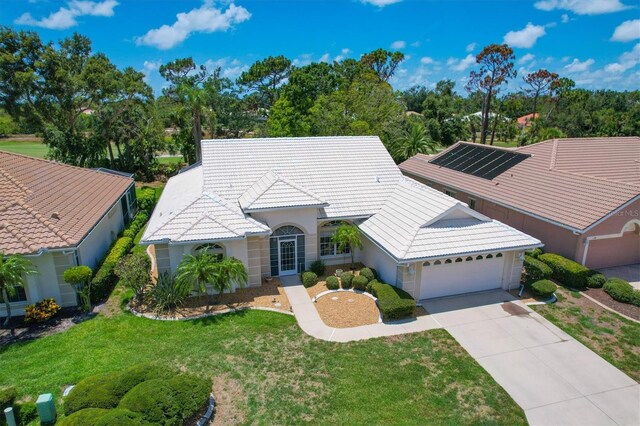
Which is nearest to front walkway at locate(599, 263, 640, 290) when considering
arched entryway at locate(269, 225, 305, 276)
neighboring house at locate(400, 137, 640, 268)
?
neighboring house at locate(400, 137, 640, 268)

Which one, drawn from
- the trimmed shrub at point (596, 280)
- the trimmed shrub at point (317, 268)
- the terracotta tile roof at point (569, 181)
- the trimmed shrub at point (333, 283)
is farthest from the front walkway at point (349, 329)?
the terracotta tile roof at point (569, 181)

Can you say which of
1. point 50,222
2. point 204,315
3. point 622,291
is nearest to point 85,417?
point 204,315

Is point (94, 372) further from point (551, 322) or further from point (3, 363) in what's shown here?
point (551, 322)

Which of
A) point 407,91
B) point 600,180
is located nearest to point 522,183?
point 600,180

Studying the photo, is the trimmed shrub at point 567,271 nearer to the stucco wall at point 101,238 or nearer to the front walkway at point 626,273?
the front walkway at point 626,273

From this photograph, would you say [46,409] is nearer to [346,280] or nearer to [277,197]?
[277,197]

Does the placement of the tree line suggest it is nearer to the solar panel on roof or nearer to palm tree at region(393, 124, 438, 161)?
palm tree at region(393, 124, 438, 161)

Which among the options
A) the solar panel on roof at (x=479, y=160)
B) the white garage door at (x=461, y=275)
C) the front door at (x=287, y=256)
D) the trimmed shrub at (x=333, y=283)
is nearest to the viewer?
the white garage door at (x=461, y=275)
